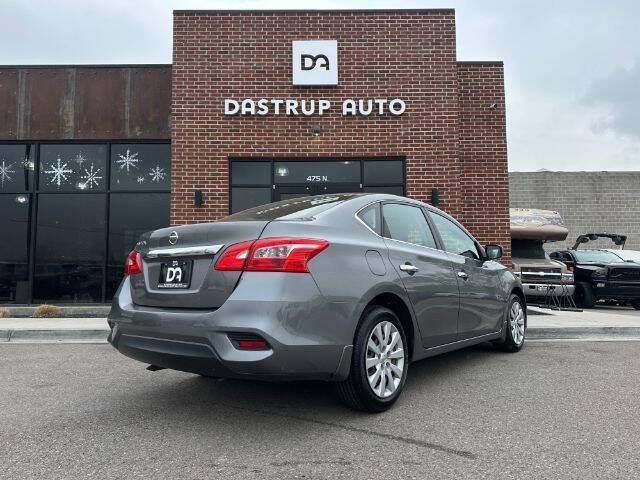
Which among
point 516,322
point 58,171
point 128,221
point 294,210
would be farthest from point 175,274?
point 58,171

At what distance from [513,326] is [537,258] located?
7178 millimetres

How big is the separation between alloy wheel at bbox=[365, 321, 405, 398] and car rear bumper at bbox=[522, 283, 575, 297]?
27.3 feet

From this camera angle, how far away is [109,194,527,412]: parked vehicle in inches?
120

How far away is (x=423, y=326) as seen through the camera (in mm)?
4102

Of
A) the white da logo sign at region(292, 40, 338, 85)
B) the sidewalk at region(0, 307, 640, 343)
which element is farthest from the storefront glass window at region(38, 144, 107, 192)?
the white da logo sign at region(292, 40, 338, 85)

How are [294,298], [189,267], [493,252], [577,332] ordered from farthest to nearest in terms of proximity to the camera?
[577,332] → [493,252] → [189,267] → [294,298]

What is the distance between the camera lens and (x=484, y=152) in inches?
419

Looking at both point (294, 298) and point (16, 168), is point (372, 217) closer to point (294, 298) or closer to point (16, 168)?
point (294, 298)

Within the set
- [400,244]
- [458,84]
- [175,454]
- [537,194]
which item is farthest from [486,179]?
[537,194]

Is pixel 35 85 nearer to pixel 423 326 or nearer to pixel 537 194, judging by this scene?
pixel 423 326

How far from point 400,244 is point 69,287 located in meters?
8.85

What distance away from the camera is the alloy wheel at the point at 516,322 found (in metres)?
5.85

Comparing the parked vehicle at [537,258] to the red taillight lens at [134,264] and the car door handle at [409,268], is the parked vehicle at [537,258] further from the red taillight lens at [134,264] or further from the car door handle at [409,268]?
the red taillight lens at [134,264]

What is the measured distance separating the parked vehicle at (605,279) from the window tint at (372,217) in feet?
32.8
